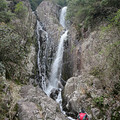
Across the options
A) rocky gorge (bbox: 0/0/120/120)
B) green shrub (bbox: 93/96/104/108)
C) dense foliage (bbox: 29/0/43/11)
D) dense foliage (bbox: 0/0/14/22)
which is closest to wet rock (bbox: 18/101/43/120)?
rocky gorge (bbox: 0/0/120/120)

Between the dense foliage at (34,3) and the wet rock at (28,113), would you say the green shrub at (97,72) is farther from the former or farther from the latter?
the dense foliage at (34,3)

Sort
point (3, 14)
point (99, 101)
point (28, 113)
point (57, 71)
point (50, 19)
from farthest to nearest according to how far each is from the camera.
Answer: point (50, 19) → point (57, 71) → point (3, 14) → point (99, 101) → point (28, 113)

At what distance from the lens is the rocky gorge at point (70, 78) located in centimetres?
702

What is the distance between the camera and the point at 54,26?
81.8 ft

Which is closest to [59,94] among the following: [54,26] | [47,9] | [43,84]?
[43,84]

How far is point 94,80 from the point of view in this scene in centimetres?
930

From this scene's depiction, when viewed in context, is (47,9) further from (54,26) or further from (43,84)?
(43,84)

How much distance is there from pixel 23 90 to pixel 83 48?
8.59 metres

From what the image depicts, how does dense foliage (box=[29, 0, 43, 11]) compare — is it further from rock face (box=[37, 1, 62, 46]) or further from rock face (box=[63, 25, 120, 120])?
rock face (box=[63, 25, 120, 120])

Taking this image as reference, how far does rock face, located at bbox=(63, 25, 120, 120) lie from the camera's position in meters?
7.37

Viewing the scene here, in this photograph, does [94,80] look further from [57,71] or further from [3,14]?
[3,14]

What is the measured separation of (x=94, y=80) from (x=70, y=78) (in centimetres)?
415

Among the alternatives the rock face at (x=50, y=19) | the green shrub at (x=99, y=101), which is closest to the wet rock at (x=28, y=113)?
the green shrub at (x=99, y=101)

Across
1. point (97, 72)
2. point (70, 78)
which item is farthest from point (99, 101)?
point (70, 78)
